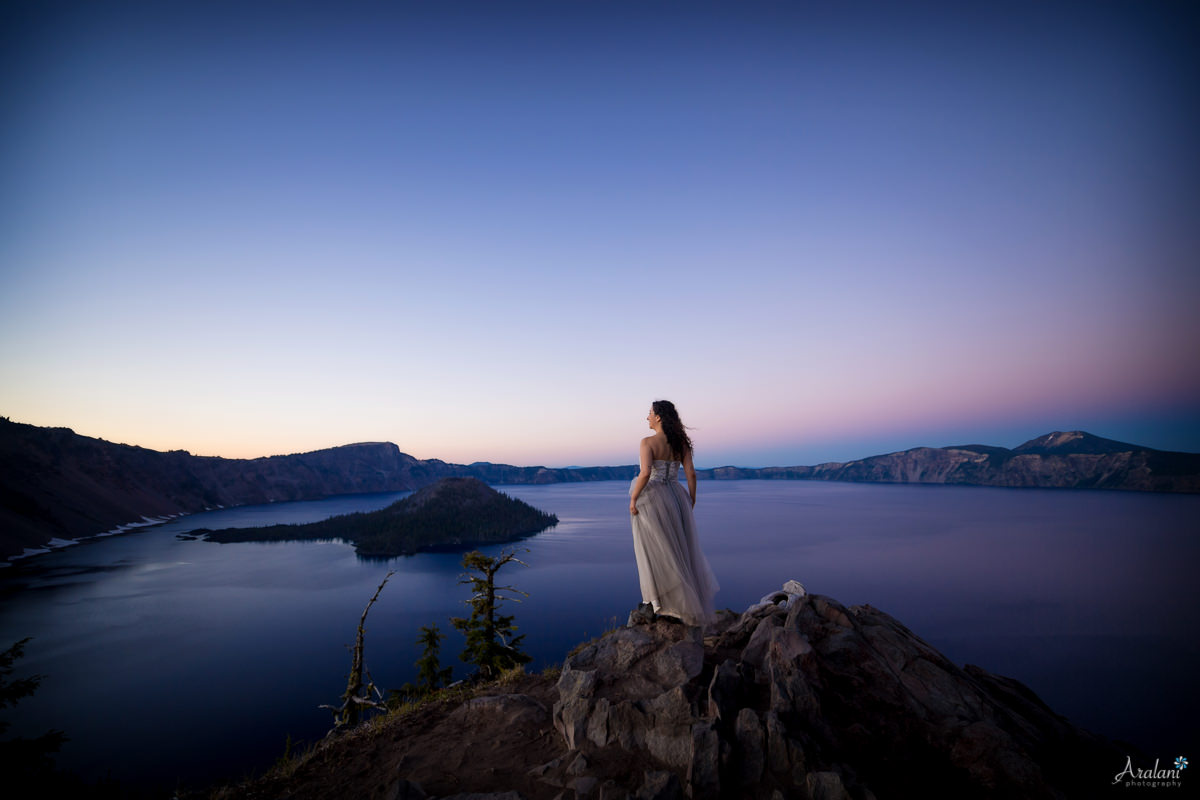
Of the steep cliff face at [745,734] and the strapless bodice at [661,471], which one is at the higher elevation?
the strapless bodice at [661,471]

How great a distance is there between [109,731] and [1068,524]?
15486cm

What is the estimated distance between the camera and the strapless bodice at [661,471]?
8.88 meters

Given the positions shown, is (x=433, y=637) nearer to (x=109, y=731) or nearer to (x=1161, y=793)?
(x=1161, y=793)

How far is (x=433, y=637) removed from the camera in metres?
24.6

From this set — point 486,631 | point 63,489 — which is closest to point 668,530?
point 486,631

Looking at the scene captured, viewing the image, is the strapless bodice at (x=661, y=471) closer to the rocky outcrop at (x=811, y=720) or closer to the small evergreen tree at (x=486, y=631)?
the rocky outcrop at (x=811, y=720)

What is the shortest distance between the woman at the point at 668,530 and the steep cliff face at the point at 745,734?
0.54 metres

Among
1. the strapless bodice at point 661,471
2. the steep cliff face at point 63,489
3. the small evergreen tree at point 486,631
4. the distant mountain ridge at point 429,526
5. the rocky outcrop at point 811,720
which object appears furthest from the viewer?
the distant mountain ridge at point 429,526

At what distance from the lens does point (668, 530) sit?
8688 mm

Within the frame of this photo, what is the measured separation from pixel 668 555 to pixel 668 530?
1.47 ft

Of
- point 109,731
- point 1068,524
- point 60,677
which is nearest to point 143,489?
point 60,677

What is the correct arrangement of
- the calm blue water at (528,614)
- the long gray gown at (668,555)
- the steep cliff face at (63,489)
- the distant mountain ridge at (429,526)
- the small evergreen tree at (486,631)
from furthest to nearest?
the distant mountain ridge at (429,526)
the steep cliff face at (63,489)
the calm blue water at (528,614)
the small evergreen tree at (486,631)
the long gray gown at (668,555)

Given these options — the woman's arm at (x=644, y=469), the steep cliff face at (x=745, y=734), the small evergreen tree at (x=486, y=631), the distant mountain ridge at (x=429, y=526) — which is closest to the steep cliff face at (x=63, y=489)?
the distant mountain ridge at (x=429, y=526)

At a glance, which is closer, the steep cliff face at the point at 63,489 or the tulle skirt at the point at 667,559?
the tulle skirt at the point at 667,559
